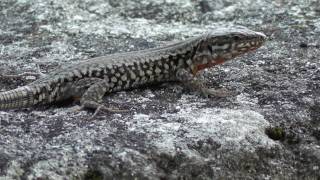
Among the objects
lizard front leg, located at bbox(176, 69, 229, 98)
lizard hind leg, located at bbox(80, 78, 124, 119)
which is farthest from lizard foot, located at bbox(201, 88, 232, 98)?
lizard hind leg, located at bbox(80, 78, 124, 119)

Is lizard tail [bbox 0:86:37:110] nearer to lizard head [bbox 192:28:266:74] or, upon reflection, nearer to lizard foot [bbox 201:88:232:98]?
lizard foot [bbox 201:88:232:98]

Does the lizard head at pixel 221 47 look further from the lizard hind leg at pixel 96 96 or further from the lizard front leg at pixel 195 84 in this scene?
the lizard hind leg at pixel 96 96

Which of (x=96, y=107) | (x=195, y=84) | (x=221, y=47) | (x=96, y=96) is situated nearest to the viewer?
(x=96, y=107)

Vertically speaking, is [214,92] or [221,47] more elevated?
[221,47]

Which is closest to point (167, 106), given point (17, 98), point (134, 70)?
point (134, 70)

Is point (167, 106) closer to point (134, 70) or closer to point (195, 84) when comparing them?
point (195, 84)

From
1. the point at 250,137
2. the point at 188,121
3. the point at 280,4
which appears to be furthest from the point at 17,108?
the point at 280,4
